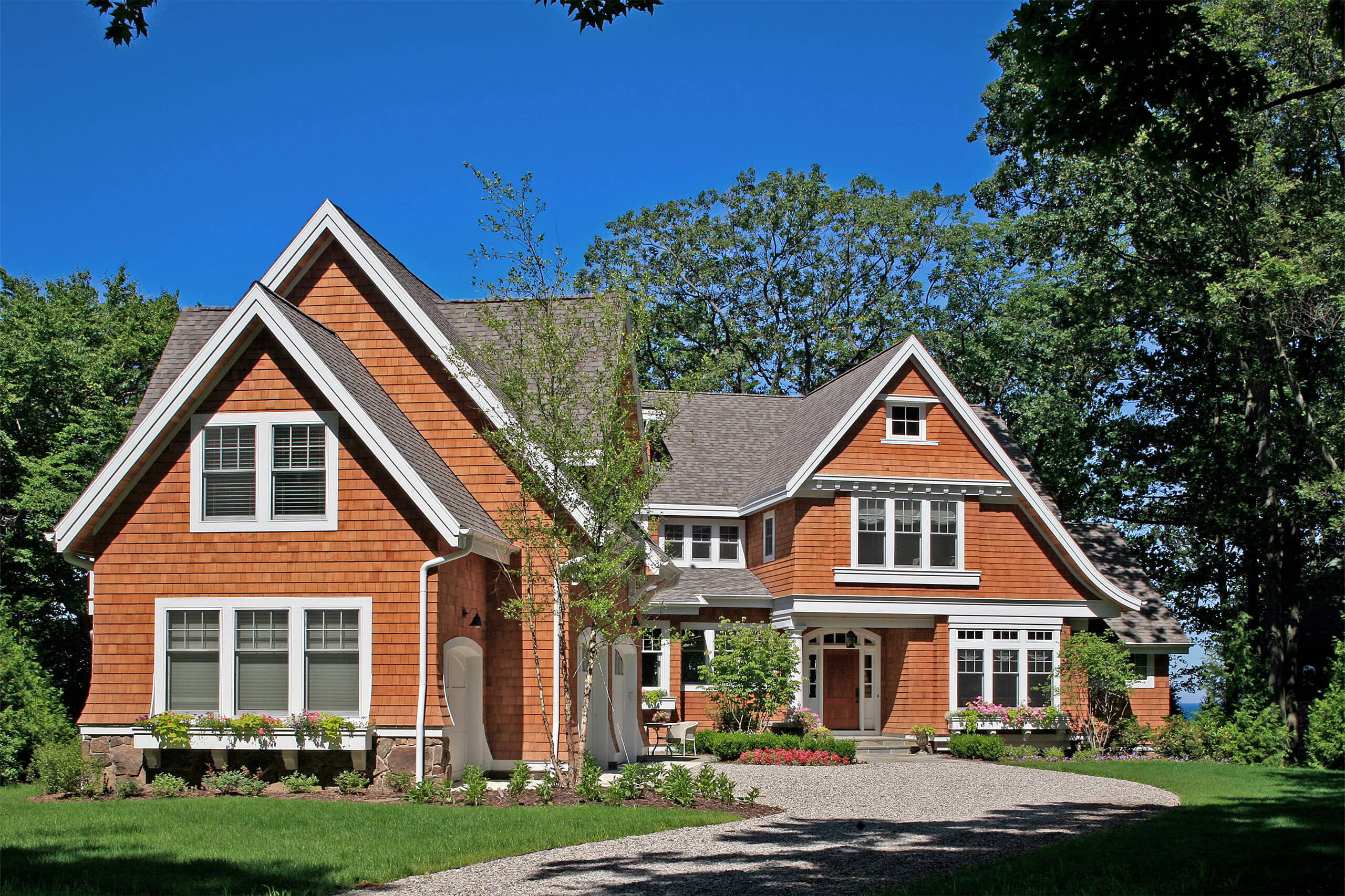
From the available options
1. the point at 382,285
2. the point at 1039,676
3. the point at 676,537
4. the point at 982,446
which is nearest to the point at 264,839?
the point at 382,285

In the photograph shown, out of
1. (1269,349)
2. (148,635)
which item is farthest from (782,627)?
(148,635)

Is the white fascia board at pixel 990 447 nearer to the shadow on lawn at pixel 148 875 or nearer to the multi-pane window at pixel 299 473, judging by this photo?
the multi-pane window at pixel 299 473

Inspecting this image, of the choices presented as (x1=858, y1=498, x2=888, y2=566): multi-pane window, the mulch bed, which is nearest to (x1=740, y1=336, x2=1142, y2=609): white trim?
(x1=858, y1=498, x2=888, y2=566): multi-pane window

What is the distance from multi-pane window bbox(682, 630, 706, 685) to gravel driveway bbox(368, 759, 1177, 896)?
10.0 meters

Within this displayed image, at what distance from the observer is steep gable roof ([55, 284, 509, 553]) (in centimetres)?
1647

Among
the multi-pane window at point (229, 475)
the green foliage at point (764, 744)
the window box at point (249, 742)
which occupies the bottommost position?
the green foliage at point (764, 744)

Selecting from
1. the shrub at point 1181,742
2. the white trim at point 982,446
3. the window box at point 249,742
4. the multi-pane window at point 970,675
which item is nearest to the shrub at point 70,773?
the window box at point 249,742

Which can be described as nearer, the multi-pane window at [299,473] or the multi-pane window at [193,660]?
the multi-pane window at [193,660]

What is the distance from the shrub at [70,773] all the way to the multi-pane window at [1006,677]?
786 inches

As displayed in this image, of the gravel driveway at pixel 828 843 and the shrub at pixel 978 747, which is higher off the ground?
the gravel driveway at pixel 828 843

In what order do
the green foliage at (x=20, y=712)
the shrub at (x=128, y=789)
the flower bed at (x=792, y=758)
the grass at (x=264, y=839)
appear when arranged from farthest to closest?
the flower bed at (x=792, y=758), the green foliage at (x=20, y=712), the shrub at (x=128, y=789), the grass at (x=264, y=839)

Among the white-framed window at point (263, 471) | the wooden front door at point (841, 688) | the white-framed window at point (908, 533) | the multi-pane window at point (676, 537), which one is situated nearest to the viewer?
the white-framed window at point (263, 471)

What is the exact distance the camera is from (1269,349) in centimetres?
3009

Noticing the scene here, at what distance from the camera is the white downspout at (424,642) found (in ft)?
52.9
